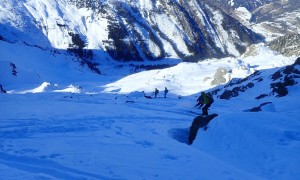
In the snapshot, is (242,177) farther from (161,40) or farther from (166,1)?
(166,1)

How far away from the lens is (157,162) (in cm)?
1127

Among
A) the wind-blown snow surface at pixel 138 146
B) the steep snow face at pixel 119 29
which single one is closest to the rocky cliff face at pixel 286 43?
the steep snow face at pixel 119 29

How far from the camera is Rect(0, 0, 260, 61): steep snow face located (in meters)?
127

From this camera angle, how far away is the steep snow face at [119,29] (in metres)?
127

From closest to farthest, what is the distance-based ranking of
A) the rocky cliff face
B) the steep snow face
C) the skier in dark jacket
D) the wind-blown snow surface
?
the wind-blown snow surface, the skier in dark jacket, the steep snow face, the rocky cliff face

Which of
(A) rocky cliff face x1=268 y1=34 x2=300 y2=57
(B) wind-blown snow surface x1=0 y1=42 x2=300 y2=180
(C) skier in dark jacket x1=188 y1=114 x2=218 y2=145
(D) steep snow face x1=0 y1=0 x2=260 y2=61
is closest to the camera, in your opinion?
(B) wind-blown snow surface x1=0 y1=42 x2=300 y2=180

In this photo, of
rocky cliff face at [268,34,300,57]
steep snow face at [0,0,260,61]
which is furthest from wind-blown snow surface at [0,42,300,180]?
rocky cliff face at [268,34,300,57]

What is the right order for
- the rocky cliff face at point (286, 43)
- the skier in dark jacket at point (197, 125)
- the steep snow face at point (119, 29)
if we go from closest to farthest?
the skier in dark jacket at point (197, 125) → the steep snow face at point (119, 29) → the rocky cliff face at point (286, 43)

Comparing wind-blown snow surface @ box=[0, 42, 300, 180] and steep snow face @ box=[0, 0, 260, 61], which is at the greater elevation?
steep snow face @ box=[0, 0, 260, 61]

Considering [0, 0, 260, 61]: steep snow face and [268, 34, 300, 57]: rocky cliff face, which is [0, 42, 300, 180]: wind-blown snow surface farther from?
[268, 34, 300, 57]: rocky cliff face

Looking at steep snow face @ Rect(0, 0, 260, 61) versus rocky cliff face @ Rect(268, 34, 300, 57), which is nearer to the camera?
steep snow face @ Rect(0, 0, 260, 61)

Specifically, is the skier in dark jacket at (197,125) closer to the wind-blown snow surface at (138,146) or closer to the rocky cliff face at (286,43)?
the wind-blown snow surface at (138,146)

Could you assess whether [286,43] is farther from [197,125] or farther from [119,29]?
[197,125]

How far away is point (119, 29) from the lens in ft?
505
